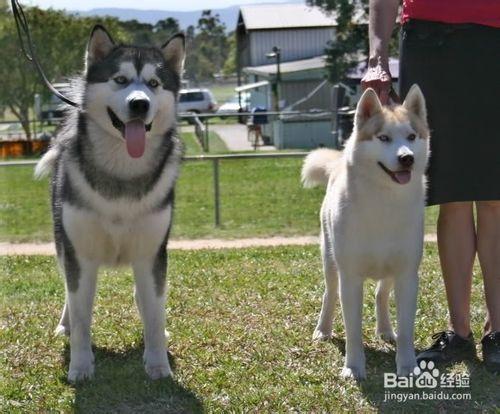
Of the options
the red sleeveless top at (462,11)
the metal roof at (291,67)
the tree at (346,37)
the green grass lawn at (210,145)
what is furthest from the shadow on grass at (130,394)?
the metal roof at (291,67)

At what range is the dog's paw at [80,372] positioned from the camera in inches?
165

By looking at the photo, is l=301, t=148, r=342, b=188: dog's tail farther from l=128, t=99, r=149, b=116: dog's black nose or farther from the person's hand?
l=128, t=99, r=149, b=116: dog's black nose

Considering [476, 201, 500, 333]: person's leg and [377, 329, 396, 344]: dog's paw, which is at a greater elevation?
[476, 201, 500, 333]: person's leg

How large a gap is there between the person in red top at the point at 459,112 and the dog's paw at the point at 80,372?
1889 mm

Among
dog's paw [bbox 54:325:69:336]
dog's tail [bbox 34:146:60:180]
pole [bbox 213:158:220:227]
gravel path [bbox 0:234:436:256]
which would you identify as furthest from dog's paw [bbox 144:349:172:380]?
pole [bbox 213:158:220:227]

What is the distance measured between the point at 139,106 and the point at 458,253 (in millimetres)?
2007

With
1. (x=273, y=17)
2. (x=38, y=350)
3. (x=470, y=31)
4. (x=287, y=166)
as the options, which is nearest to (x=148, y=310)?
(x=38, y=350)

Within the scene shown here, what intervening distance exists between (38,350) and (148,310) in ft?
2.77

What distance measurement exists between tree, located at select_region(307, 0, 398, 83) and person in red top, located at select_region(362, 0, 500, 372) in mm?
23784

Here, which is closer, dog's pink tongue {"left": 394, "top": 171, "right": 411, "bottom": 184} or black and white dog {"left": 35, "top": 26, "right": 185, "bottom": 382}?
dog's pink tongue {"left": 394, "top": 171, "right": 411, "bottom": 184}

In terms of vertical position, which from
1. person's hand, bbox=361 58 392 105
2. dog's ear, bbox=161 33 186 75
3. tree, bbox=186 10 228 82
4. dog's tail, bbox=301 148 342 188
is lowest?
dog's tail, bbox=301 148 342 188

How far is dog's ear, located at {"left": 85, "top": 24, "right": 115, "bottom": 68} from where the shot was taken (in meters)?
4.05

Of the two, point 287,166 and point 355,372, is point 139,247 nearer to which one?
point 355,372

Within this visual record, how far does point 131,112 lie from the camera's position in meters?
3.86
